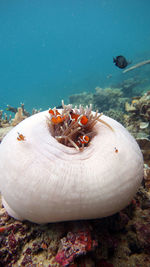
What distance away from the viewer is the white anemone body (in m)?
1.01

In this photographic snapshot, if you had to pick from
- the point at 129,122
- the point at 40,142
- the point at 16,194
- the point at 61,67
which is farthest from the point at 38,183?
the point at 61,67

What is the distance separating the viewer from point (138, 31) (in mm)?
72062

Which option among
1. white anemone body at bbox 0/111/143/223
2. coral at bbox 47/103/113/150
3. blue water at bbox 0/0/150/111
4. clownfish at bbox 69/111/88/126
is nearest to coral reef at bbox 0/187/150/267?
white anemone body at bbox 0/111/143/223

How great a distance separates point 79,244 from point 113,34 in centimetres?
10750

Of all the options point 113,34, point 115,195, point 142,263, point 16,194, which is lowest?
point 142,263

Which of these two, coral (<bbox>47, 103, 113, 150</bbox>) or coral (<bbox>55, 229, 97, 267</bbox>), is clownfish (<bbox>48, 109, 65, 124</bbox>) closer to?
coral (<bbox>47, 103, 113, 150</bbox>)

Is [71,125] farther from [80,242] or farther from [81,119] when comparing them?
[80,242]

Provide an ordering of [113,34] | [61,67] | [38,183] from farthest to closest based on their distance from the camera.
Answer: [113,34] → [61,67] → [38,183]

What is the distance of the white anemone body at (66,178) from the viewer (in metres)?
1.01

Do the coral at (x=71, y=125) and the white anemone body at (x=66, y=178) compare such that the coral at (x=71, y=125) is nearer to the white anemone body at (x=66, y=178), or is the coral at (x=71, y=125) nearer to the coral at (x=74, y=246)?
the white anemone body at (x=66, y=178)

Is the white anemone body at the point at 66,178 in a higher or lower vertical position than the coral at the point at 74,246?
higher

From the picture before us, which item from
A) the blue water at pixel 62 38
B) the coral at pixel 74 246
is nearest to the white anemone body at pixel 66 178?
the coral at pixel 74 246

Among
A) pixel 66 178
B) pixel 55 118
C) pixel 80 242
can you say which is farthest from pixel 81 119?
pixel 80 242

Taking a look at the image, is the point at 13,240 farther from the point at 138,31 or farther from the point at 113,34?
the point at 113,34
